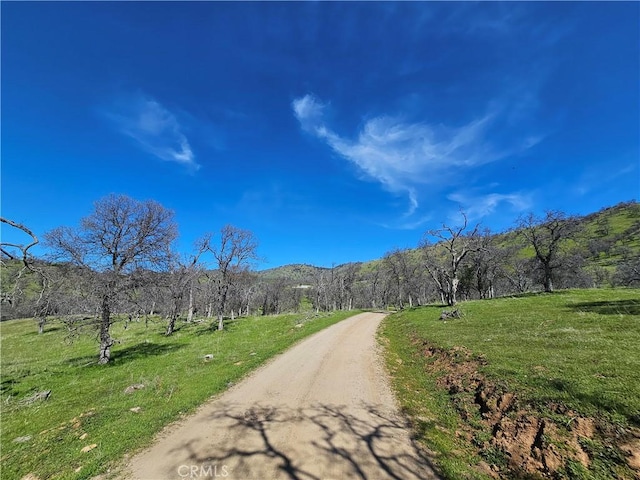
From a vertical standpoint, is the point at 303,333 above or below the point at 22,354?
above

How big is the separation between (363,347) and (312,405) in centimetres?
1010

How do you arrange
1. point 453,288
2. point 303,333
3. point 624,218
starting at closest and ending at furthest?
point 303,333 → point 453,288 → point 624,218

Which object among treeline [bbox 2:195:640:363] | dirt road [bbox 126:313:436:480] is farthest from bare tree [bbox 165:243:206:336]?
dirt road [bbox 126:313:436:480]

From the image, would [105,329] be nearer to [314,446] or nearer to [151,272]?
[151,272]

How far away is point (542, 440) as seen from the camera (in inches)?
259

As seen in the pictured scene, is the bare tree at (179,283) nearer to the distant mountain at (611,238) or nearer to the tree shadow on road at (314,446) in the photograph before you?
the tree shadow on road at (314,446)

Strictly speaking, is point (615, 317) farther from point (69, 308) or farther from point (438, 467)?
point (69, 308)

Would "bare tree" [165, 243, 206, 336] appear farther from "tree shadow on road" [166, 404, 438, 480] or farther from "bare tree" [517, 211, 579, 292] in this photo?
"bare tree" [517, 211, 579, 292]

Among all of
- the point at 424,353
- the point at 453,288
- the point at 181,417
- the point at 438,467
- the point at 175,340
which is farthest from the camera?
the point at 453,288

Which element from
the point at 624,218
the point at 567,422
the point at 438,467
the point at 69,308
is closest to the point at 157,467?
the point at 438,467

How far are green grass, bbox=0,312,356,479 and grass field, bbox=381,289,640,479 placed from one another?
758 cm

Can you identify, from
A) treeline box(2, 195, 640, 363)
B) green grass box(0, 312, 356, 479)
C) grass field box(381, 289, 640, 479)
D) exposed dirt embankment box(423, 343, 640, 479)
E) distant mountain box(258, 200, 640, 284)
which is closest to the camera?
exposed dirt embankment box(423, 343, 640, 479)

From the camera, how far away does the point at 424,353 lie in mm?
16453

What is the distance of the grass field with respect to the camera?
6973 mm
